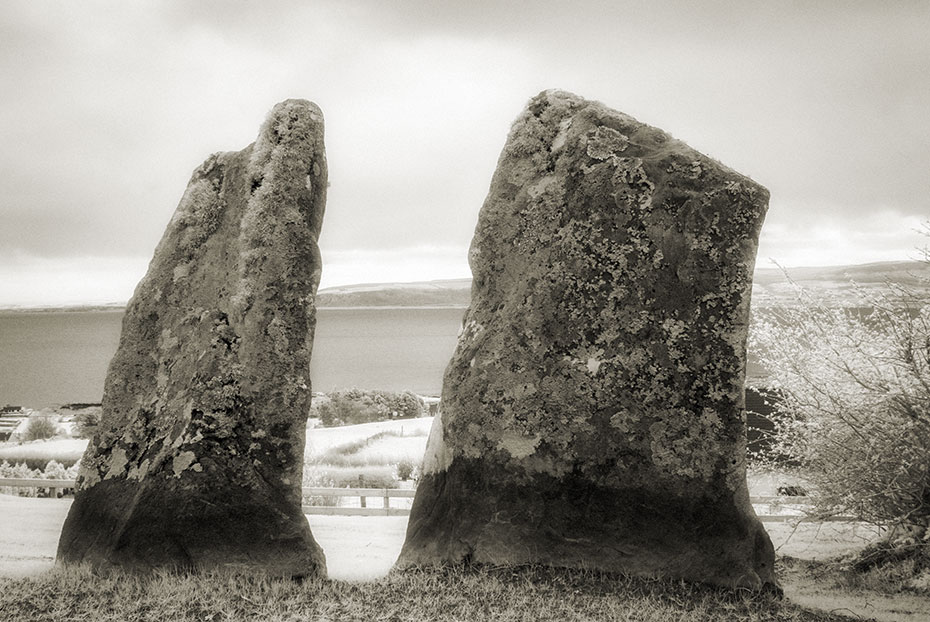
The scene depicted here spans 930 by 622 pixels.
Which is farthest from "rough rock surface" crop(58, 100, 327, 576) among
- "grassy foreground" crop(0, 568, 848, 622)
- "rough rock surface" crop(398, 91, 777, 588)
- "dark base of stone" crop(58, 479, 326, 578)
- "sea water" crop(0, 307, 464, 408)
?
"sea water" crop(0, 307, 464, 408)

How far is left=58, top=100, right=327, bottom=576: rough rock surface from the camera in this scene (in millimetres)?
6500

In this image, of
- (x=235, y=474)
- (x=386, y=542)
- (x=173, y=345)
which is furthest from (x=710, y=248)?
(x=386, y=542)

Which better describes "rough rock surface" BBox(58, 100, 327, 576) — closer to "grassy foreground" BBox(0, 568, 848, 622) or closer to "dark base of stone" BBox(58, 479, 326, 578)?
"dark base of stone" BBox(58, 479, 326, 578)

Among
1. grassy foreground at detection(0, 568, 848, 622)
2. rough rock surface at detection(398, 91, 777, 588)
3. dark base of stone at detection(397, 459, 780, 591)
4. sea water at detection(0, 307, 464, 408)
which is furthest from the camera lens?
sea water at detection(0, 307, 464, 408)

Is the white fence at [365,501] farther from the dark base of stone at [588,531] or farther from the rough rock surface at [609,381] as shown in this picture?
the rough rock surface at [609,381]

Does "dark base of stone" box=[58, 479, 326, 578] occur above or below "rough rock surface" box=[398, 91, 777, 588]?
below

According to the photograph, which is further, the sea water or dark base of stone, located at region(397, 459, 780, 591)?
the sea water

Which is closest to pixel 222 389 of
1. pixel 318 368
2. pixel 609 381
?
pixel 609 381

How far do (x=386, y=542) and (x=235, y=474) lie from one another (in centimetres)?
404

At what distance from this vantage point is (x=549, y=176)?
285 inches

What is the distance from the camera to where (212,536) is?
21.2ft

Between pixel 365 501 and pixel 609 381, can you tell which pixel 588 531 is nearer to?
pixel 609 381

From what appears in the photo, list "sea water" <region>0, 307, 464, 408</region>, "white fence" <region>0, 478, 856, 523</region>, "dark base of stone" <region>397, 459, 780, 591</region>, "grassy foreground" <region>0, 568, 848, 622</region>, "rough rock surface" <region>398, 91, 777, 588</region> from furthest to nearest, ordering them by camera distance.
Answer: "sea water" <region>0, 307, 464, 408</region>, "white fence" <region>0, 478, 856, 523</region>, "rough rock surface" <region>398, 91, 777, 588</region>, "dark base of stone" <region>397, 459, 780, 591</region>, "grassy foreground" <region>0, 568, 848, 622</region>

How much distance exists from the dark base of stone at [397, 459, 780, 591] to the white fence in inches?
128
